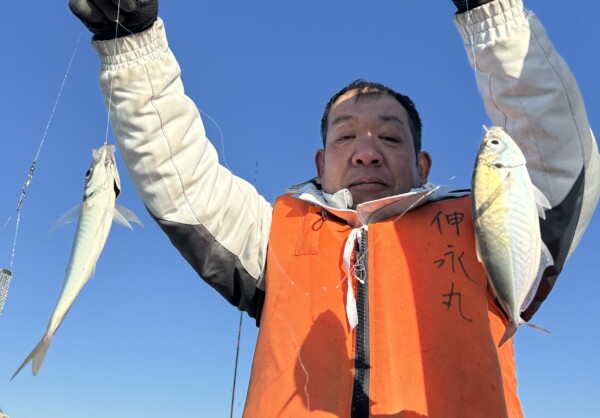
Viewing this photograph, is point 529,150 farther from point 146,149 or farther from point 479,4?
point 146,149

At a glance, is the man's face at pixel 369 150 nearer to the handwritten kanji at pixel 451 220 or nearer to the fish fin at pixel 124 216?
the handwritten kanji at pixel 451 220

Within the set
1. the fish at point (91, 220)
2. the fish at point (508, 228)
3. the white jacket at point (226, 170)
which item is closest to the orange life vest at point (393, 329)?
the white jacket at point (226, 170)

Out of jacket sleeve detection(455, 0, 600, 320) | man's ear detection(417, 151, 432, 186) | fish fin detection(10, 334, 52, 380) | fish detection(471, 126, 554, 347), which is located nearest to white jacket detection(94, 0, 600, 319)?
jacket sleeve detection(455, 0, 600, 320)

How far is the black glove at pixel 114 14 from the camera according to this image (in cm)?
333

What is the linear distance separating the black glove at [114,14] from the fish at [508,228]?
2.12 metres

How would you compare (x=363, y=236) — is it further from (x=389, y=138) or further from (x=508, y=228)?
(x=508, y=228)

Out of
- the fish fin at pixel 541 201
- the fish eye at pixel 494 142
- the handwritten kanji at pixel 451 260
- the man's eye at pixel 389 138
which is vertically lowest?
the handwritten kanji at pixel 451 260

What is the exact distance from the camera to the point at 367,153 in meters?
3.88

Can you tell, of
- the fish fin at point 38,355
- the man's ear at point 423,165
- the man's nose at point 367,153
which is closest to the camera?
the fish fin at point 38,355

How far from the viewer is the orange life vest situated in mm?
2969

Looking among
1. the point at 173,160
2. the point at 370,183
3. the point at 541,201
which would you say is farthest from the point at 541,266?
A: the point at 173,160

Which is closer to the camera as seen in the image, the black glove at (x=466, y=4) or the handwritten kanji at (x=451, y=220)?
the black glove at (x=466, y=4)

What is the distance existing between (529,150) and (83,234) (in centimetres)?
259

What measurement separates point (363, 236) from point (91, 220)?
1.64m
